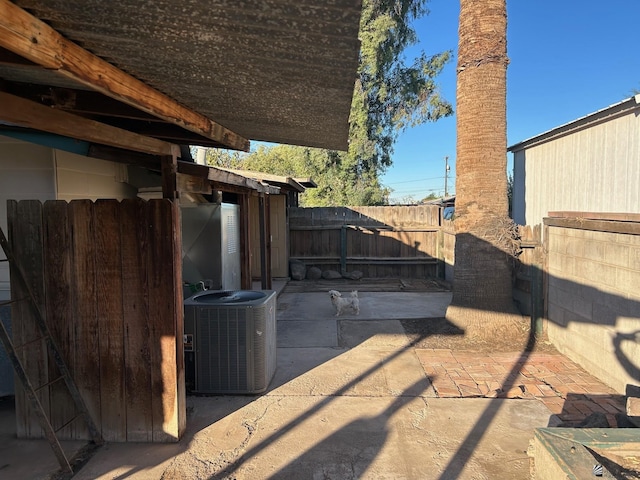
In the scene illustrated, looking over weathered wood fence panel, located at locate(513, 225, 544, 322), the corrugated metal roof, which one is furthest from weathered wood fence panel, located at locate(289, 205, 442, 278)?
the corrugated metal roof

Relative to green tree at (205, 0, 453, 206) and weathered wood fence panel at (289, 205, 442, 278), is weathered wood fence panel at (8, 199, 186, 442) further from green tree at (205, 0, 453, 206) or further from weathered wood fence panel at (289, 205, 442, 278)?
green tree at (205, 0, 453, 206)

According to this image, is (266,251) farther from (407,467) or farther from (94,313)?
(407,467)

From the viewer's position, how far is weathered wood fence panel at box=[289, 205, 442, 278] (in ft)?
41.0

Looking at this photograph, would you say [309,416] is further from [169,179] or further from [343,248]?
[343,248]

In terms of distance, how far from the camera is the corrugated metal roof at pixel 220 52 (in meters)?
1.61

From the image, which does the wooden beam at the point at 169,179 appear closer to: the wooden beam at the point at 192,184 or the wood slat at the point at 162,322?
the wooden beam at the point at 192,184

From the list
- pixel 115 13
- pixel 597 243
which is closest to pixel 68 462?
pixel 115 13

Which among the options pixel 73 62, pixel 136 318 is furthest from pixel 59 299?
pixel 73 62

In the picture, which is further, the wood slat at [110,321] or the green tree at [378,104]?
the green tree at [378,104]

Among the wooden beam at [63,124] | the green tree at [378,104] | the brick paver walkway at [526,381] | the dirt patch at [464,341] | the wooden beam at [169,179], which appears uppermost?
the green tree at [378,104]

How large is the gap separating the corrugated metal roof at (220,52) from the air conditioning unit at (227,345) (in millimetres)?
1943

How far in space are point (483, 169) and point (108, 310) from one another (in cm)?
526

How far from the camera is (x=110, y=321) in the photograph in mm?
3484

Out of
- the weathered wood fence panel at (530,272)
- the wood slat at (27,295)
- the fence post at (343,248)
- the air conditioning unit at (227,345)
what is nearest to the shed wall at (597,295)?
the weathered wood fence panel at (530,272)
